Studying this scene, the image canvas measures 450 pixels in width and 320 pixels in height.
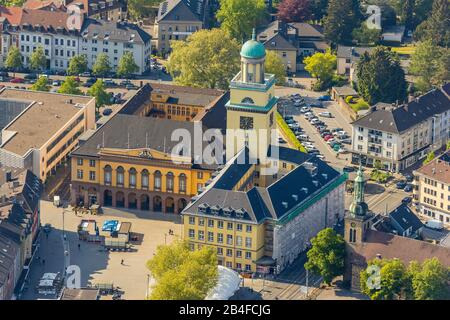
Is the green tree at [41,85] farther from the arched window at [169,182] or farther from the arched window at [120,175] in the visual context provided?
the arched window at [169,182]

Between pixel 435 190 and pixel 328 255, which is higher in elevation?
pixel 328 255

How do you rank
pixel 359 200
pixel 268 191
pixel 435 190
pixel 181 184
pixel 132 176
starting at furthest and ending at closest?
1. pixel 435 190
2. pixel 132 176
3. pixel 181 184
4. pixel 268 191
5. pixel 359 200

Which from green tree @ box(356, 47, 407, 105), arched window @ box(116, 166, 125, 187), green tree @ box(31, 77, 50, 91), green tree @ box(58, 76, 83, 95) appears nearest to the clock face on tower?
arched window @ box(116, 166, 125, 187)

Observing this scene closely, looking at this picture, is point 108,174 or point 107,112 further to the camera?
point 107,112

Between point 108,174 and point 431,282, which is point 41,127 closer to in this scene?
point 108,174

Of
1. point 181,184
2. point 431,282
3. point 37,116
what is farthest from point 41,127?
point 431,282
